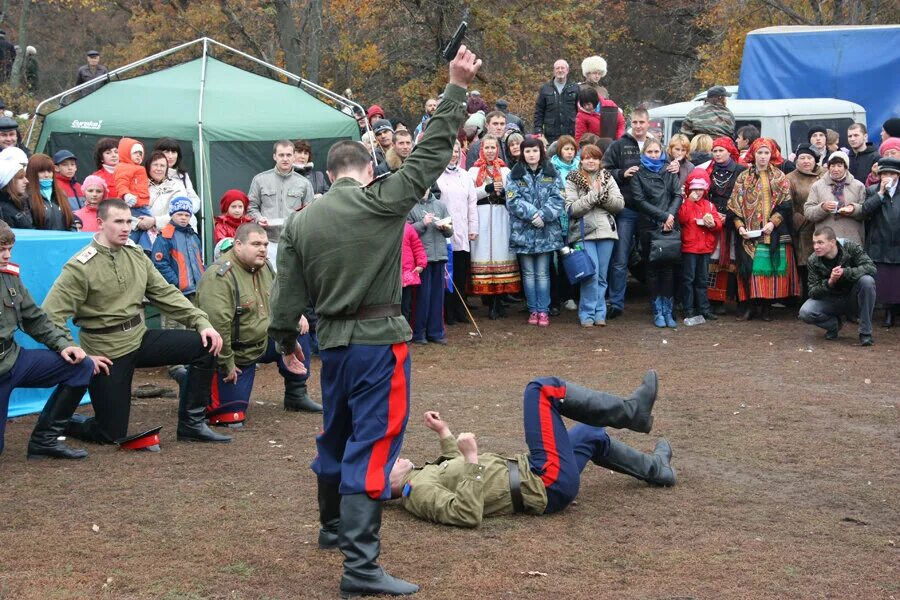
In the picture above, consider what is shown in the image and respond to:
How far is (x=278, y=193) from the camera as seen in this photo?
11125mm

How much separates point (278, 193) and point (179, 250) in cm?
145

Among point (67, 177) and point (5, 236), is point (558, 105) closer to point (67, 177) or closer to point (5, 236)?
point (67, 177)

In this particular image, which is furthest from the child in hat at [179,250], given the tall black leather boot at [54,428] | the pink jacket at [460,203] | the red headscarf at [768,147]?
the red headscarf at [768,147]

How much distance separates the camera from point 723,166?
41.7ft

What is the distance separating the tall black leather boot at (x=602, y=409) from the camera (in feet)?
19.8

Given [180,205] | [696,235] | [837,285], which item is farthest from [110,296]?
[837,285]

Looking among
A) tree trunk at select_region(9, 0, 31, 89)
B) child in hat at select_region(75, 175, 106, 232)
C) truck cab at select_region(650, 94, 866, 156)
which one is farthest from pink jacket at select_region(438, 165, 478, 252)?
tree trunk at select_region(9, 0, 31, 89)

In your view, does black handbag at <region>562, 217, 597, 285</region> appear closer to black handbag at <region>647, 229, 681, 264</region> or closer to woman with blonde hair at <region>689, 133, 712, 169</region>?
black handbag at <region>647, 229, 681, 264</region>

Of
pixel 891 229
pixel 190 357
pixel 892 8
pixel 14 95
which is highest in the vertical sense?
pixel 892 8

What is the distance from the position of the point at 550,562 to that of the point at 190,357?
328 cm

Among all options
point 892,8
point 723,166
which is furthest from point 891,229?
point 892,8

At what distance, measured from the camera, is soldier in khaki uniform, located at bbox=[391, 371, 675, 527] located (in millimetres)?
5914

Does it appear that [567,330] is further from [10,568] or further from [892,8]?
[892,8]

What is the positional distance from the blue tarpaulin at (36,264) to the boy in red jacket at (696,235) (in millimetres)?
6261
